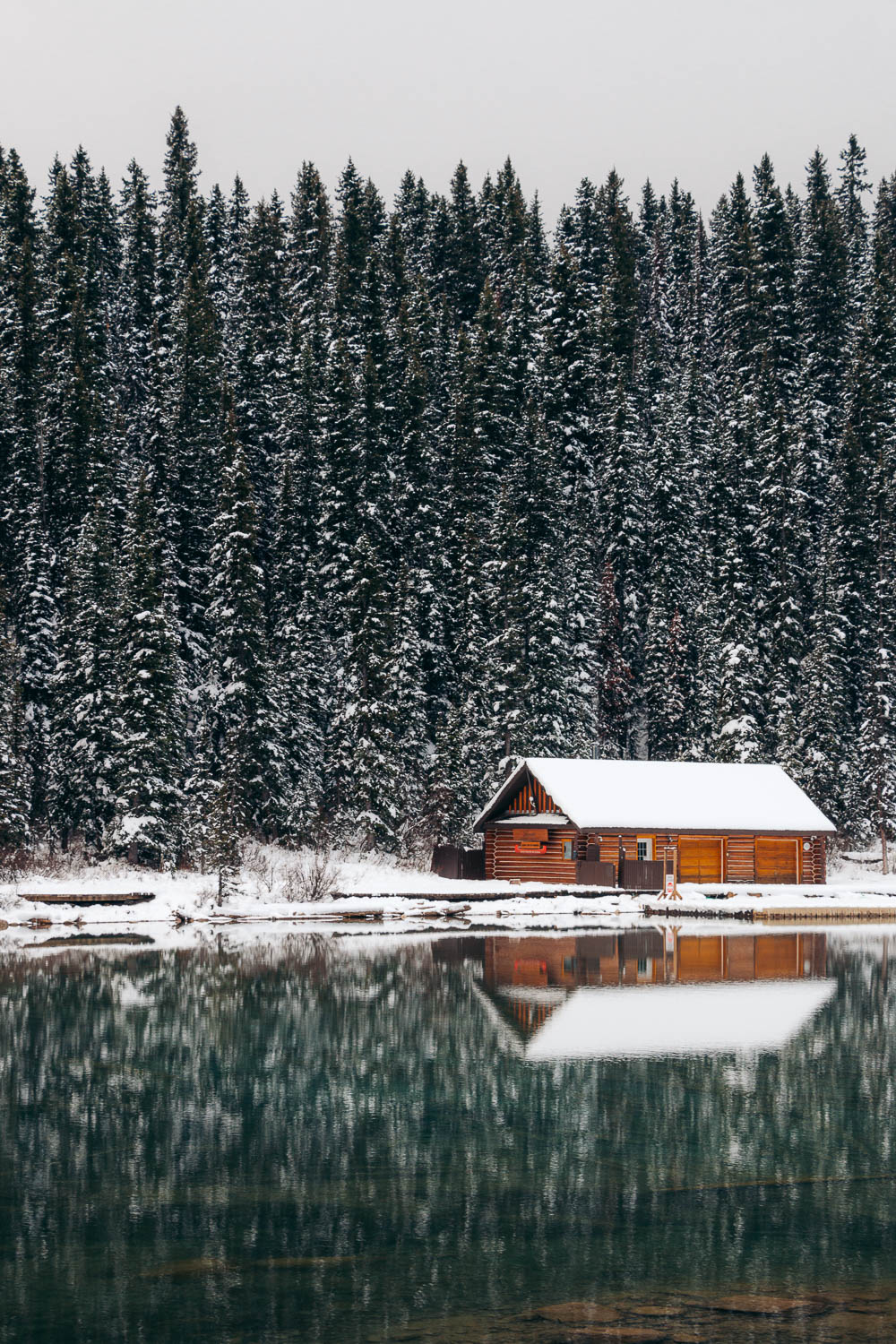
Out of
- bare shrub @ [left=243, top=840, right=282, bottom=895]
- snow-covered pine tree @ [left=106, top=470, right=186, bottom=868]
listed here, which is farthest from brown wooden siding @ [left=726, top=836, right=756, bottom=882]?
snow-covered pine tree @ [left=106, top=470, right=186, bottom=868]

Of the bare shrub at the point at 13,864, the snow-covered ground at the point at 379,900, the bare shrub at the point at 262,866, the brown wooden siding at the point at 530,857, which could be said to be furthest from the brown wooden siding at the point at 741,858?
the bare shrub at the point at 13,864

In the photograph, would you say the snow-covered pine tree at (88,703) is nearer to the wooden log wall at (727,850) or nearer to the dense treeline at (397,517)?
the dense treeline at (397,517)

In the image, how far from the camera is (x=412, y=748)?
70938 mm

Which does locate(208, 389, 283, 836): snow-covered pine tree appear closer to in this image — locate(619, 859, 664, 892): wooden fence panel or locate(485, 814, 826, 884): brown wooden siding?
locate(485, 814, 826, 884): brown wooden siding

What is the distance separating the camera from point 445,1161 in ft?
50.1

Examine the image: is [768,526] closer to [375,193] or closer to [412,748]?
[412,748]

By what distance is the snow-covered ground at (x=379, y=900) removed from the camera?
4591 centimetres

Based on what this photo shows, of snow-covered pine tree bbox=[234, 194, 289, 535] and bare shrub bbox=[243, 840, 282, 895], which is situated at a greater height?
snow-covered pine tree bbox=[234, 194, 289, 535]

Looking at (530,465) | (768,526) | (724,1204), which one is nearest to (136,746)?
(530,465)

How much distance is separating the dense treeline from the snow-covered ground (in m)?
3.03

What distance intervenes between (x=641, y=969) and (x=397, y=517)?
163 feet

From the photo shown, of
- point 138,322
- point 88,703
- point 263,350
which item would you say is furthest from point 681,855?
point 138,322

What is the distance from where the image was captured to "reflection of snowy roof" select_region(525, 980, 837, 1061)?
865 inches

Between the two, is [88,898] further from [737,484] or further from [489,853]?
[737,484]
